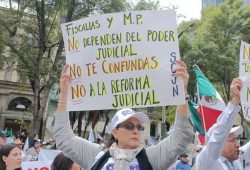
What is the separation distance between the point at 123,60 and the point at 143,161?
1.22 m

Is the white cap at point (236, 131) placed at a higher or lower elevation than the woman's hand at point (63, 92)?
lower

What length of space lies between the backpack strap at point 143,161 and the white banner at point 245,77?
168 cm

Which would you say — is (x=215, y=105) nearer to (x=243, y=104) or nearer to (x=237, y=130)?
(x=243, y=104)

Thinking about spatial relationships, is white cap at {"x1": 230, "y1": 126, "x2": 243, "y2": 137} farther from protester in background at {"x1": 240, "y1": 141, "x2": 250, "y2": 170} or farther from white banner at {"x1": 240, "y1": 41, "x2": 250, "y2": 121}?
protester in background at {"x1": 240, "y1": 141, "x2": 250, "y2": 170}

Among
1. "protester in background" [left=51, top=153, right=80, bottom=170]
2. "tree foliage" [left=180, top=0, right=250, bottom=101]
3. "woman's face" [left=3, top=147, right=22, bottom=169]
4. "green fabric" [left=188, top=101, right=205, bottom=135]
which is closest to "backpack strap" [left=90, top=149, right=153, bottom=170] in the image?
"protester in background" [left=51, top=153, right=80, bottom=170]

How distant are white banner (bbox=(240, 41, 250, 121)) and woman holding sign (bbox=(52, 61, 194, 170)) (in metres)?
1.41

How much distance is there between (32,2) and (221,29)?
11.7 metres

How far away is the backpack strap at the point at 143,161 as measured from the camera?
3227 millimetres

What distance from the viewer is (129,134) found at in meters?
3.37

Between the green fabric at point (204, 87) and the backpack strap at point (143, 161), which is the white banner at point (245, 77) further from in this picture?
the green fabric at point (204, 87)

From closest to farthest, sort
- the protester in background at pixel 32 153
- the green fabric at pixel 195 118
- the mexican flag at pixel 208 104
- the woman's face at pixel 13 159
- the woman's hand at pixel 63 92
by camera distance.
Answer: the woman's hand at pixel 63 92, the woman's face at pixel 13 159, the mexican flag at pixel 208 104, the green fabric at pixel 195 118, the protester in background at pixel 32 153

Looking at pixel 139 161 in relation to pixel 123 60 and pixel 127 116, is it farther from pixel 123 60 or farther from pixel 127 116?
pixel 123 60

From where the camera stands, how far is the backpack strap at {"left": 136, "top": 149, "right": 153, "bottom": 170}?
3.23m

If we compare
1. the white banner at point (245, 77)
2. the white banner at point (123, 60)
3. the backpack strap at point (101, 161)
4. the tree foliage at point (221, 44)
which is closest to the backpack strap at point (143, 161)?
the backpack strap at point (101, 161)
